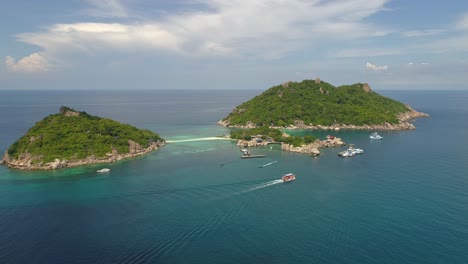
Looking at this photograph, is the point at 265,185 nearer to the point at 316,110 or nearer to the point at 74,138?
the point at 74,138

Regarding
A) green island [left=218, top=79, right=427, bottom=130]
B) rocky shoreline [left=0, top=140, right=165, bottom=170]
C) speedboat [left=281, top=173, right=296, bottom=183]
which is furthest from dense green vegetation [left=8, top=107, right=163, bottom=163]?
green island [left=218, top=79, right=427, bottom=130]

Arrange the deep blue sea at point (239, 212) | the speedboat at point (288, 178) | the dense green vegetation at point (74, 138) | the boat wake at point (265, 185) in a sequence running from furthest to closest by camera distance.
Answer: the dense green vegetation at point (74, 138) → the speedboat at point (288, 178) → the boat wake at point (265, 185) → the deep blue sea at point (239, 212)

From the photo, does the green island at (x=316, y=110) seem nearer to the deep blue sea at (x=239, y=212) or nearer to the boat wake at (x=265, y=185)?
the deep blue sea at (x=239, y=212)

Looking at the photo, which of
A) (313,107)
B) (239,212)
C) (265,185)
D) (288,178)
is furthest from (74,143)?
(313,107)

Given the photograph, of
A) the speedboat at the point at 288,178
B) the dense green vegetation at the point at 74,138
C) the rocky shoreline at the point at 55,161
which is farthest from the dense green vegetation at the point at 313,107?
the speedboat at the point at 288,178

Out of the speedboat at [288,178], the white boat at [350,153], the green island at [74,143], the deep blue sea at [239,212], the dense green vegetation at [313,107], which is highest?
the dense green vegetation at [313,107]
